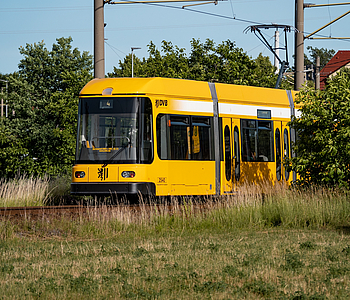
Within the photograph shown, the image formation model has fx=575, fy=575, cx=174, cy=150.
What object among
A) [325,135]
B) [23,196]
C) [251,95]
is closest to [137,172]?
[23,196]

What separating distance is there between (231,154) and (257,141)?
1336 mm

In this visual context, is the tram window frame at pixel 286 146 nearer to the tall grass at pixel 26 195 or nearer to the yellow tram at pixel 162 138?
the yellow tram at pixel 162 138

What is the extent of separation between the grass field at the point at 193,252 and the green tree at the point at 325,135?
0.61 m

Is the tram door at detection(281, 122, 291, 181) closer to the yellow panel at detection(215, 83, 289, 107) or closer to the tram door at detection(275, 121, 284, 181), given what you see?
the tram door at detection(275, 121, 284, 181)

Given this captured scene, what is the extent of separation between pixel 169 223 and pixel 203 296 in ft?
19.8

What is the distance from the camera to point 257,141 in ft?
56.5

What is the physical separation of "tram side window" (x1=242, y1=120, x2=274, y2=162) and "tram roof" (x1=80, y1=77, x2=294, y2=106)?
2.22ft

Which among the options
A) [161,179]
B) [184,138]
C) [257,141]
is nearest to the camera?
[161,179]

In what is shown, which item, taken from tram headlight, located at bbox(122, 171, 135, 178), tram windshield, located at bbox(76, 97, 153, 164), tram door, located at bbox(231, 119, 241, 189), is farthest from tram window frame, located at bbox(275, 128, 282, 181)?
tram headlight, located at bbox(122, 171, 135, 178)

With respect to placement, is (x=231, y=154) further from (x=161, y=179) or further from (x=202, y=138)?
(x=161, y=179)

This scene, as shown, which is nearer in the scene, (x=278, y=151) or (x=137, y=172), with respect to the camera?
(x=137, y=172)

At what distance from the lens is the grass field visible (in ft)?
22.0

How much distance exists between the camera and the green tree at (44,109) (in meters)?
22.4

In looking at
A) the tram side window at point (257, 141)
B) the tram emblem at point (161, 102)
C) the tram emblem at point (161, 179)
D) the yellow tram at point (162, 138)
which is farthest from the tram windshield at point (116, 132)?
the tram side window at point (257, 141)
